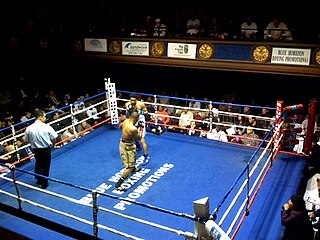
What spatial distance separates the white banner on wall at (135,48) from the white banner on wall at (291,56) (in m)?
3.30

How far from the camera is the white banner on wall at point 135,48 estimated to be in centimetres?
978

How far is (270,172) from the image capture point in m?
6.00

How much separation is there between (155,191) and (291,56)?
4.65 m

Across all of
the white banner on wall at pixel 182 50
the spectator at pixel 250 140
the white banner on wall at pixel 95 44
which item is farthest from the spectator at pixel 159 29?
the spectator at pixel 250 140

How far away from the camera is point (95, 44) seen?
34.8 ft

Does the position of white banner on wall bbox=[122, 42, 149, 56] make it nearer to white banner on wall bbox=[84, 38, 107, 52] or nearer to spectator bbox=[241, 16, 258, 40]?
white banner on wall bbox=[84, 38, 107, 52]

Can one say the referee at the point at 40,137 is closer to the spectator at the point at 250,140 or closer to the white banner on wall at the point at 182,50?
the spectator at the point at 250,140

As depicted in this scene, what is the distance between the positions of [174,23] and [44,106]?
456 cm

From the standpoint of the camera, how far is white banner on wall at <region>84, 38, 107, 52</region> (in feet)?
34.3

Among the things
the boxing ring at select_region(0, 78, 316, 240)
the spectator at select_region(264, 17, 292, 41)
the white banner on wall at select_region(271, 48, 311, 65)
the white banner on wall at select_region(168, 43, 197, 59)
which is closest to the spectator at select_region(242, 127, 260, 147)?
the boxing ring at select_region(0, 78, 316, 240)

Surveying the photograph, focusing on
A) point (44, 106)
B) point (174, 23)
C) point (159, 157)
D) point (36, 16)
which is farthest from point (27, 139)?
point (36, 16)

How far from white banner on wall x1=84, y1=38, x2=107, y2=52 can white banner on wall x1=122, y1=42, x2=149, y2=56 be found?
689mm

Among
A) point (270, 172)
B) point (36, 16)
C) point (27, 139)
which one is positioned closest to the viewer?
point (27, 139)

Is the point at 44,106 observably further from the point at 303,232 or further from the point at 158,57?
the point at 303,232
